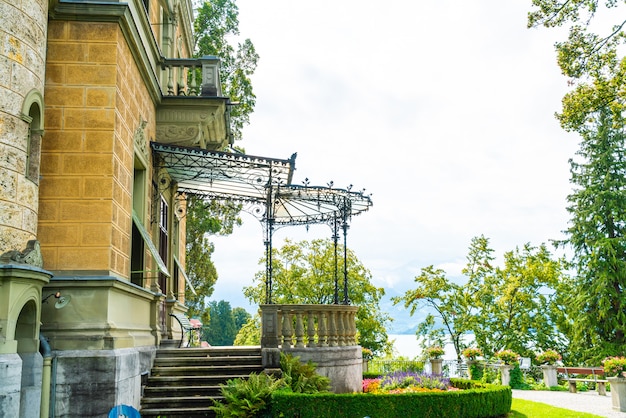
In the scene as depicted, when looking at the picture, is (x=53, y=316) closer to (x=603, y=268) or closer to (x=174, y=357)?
(x=174, y=357)

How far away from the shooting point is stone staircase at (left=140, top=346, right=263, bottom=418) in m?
10.9

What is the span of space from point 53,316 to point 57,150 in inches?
98.0

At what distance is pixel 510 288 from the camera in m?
32.4

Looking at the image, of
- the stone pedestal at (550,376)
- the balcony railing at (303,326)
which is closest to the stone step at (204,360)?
the balcony railing at (303,326)

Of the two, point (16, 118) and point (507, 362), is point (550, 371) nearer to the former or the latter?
point (507, 362)

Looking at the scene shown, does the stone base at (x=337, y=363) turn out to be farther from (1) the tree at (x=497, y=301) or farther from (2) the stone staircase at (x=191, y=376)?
(1) the tree at (x=497, y=301)

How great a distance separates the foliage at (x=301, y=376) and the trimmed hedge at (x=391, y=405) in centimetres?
64

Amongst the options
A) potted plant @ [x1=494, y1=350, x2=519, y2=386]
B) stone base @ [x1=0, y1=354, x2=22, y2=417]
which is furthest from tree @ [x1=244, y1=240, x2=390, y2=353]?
stone base @ [x1=0, y1=354, x2=22, y2=417]

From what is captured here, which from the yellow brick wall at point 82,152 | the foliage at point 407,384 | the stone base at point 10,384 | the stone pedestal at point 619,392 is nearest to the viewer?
the stone base at point 10,384

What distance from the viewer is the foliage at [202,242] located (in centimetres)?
2773

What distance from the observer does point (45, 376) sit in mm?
8617

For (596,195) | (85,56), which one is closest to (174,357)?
(85,56)

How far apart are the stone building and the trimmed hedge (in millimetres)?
2647

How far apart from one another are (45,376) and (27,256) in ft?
5.89
